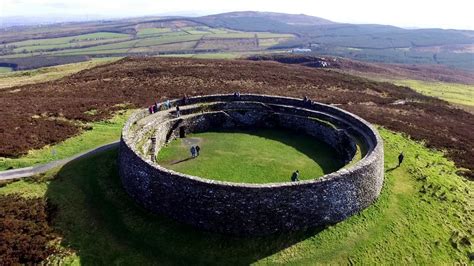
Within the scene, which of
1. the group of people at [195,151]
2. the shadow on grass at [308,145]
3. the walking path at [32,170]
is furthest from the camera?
the shadow on grass at [308,145]

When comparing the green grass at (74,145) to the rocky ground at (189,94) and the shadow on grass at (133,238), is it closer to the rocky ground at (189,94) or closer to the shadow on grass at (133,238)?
the rocky ground at (189,94)

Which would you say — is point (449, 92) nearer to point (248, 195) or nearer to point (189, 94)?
point (189, 94)

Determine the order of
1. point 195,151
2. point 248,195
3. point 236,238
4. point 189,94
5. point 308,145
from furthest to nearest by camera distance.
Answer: point 189,94
point 308,145
point 195,151
point 236,238
point 248,195

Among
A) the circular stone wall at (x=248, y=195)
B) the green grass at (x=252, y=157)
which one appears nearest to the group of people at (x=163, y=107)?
the green grass at (x=252, y=157)

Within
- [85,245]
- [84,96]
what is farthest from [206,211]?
[84,96]

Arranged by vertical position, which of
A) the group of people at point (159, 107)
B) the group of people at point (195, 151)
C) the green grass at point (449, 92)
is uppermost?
the group of people at point (159, 107)

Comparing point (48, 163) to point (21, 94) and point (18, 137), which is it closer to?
point (18, 137)

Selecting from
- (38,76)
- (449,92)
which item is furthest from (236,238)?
(449,92)
